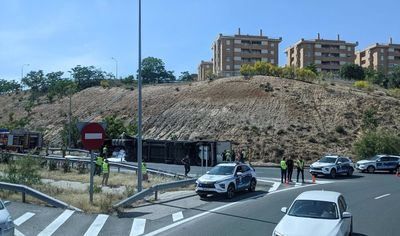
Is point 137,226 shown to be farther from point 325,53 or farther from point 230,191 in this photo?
point 325,53

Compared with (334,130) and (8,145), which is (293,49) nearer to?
(334,130)

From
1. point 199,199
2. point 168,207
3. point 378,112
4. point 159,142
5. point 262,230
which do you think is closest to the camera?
point 262,230

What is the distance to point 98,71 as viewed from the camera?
380 feet

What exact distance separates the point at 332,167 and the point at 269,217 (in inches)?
830

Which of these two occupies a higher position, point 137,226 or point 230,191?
point 230,191

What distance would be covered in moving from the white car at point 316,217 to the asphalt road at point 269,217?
77.3 inches

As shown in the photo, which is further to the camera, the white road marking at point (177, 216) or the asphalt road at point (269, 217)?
the white road marking at point (177, 216)

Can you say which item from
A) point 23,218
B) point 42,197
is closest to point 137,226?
point 23,218

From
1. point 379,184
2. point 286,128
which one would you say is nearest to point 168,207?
point 379,184

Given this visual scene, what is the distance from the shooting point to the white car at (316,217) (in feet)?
34.5

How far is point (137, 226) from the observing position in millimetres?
14820

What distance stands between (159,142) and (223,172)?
95.6 feet

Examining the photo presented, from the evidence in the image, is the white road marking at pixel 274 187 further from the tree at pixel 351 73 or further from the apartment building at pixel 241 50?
the apartment building at pixel 241 50

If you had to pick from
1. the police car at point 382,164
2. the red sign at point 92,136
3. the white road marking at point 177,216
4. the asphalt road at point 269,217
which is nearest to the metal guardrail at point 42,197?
the red sign at point 92,136
